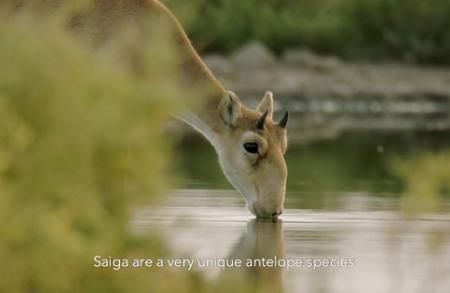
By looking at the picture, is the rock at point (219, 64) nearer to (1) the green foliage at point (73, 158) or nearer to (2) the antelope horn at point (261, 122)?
(2) the antelope horn at point (261, 122)

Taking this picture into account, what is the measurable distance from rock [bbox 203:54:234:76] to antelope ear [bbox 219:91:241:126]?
16457 millimetres

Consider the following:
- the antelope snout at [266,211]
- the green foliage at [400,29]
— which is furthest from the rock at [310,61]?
the antelope snout at [266,211]

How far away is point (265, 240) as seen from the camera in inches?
491

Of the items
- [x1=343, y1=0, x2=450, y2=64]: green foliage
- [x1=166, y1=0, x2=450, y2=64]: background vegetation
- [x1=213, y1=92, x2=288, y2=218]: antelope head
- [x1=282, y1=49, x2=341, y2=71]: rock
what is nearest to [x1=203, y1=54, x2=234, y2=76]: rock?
[x1=166, y1=0, x2=450, y2=64]: background vegetation

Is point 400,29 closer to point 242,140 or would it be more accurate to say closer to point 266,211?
point 242,140

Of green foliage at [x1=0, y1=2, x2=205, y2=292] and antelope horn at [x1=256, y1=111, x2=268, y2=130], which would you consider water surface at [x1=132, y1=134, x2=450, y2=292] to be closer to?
green foliage at [x1=0, y1=2, x2=205, y2=292]

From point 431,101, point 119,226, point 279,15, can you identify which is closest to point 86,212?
point 119,226

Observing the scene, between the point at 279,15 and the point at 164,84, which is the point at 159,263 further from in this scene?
the point at 279,15

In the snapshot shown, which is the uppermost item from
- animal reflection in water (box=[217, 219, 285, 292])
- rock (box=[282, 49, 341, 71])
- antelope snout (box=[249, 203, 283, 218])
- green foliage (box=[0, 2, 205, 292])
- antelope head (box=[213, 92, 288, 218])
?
rock (box=[282, 49, 341, 71])

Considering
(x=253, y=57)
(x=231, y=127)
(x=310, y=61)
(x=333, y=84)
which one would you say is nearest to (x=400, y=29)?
(x=310, y=61)

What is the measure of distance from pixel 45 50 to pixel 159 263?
3.36 feet

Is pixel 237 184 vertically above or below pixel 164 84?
above

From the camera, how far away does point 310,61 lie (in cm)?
3167

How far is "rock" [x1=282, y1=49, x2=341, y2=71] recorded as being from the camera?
3166 cm
